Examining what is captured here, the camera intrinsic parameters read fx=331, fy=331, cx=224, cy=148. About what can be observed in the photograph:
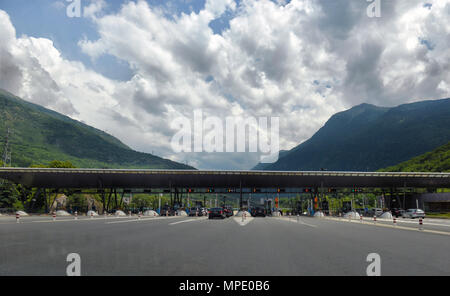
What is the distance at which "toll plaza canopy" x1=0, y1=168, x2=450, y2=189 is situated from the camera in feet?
190

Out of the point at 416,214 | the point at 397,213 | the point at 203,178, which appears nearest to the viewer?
the point at 416,214

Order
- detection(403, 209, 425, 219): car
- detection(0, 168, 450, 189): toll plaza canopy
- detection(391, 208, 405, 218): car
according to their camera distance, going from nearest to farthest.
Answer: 1. detection(403, 209, 425, 219): car
2. detection(391, 208, 405, 218): car
3. detection(0, 168, 450, 189): toll plaza canopy

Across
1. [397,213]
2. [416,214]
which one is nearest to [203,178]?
[397,213]

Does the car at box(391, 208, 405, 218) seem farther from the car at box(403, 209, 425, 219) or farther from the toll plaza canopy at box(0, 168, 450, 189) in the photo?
the toll plaza canopy at box(0, 168, 450, 189)

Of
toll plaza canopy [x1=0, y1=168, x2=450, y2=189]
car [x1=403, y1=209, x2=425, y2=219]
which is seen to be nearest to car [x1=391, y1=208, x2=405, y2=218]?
car [x1=403, y1=209, x2=425, y2=219]

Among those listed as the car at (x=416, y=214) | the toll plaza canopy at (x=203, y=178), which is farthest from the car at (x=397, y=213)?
the toll plaza canopy at (x=203, y=178)

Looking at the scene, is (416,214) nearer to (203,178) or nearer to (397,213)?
(397,213)

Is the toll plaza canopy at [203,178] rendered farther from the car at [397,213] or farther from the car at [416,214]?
the car at [416,214]

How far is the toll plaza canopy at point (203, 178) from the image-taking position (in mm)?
58062

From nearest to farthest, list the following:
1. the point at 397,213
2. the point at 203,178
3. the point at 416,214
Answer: the point at 416,214
the point at 397,213
the point at 203,178

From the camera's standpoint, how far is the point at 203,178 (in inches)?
2544

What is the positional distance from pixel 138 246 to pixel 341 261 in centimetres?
623
